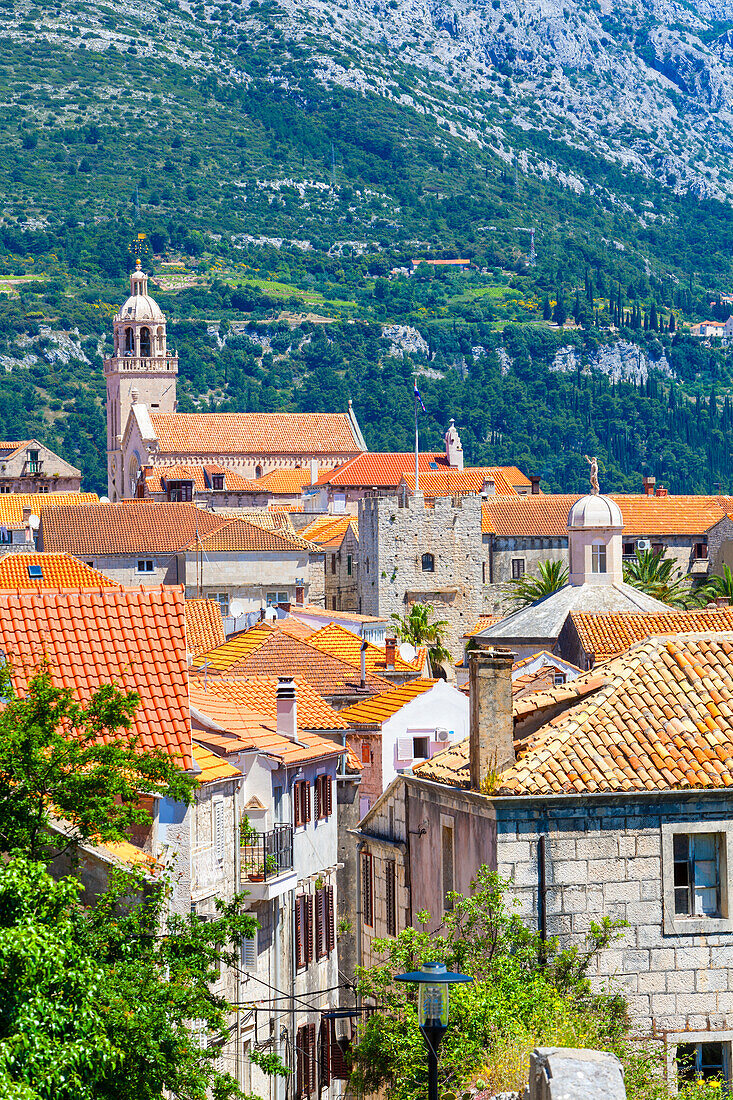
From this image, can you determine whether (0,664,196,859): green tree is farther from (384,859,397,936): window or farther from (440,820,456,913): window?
(384,859,397,936): window

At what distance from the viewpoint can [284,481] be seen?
464ft

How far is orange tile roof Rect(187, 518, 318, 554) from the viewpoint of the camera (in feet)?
311

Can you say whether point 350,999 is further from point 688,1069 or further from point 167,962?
point 167,962

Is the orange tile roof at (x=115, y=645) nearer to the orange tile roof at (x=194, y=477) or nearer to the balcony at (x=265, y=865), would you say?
the balcony at (x=265, y=865)

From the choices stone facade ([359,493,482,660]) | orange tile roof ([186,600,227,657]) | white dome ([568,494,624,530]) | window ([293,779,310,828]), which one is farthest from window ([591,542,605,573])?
stone facade ([359,493,482,660])

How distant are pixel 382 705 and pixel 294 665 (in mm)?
6794

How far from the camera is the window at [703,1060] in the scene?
72.1ft

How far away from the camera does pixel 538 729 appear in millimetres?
25141

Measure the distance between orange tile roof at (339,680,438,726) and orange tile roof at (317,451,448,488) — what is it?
81375 mm

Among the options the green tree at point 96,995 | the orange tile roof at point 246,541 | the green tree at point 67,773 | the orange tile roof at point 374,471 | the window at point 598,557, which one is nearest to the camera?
the green tree at point 96,995

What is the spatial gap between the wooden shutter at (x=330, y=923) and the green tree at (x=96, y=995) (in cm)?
1663

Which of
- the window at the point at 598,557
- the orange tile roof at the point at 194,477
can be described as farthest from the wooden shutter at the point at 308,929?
the orange tile roof at the point at 194,477

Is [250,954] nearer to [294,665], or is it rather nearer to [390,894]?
[390,894]

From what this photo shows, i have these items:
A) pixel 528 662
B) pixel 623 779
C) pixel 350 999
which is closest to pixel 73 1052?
pixel 623 779
